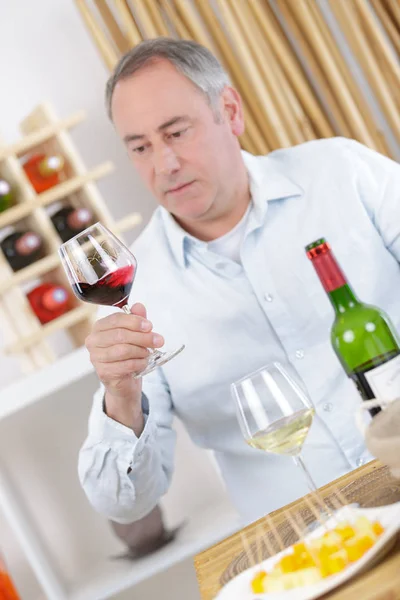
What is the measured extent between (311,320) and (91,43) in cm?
121

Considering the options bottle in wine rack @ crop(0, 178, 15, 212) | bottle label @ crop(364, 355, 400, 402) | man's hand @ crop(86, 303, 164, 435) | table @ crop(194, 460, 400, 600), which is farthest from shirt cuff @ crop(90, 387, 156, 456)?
bottle in wine rack @ crop(0, 178, 15, 212)

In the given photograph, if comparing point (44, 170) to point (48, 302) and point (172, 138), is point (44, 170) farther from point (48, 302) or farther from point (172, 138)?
point (172, 138)

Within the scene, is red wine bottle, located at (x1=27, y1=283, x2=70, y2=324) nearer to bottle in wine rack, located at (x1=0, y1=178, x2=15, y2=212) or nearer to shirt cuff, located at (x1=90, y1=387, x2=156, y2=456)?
bottle in wine rack, located at (x1=0, y1=178, x2=15, y2=212)

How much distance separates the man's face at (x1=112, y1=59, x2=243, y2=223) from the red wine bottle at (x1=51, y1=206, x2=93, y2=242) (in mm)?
430

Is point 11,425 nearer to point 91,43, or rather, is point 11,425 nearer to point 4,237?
point 4,237

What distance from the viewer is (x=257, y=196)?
5.43 feet

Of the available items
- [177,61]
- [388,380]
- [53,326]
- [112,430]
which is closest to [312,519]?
[388,380]

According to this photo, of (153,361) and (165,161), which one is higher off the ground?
(165,161)

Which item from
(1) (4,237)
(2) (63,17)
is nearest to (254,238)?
(1) (4,237)

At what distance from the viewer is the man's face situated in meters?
1.59

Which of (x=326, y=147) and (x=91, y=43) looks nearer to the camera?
(x=326, y=147)

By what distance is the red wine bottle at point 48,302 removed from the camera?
201cm

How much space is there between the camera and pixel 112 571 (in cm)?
203

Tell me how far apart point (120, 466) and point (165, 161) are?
588mm
